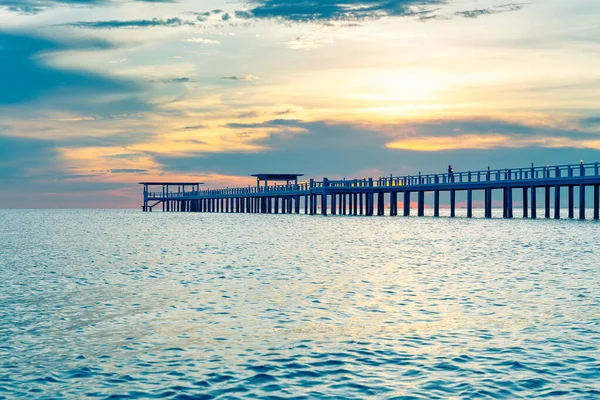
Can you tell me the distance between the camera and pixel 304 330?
14.1 metres

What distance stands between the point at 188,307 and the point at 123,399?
766cm

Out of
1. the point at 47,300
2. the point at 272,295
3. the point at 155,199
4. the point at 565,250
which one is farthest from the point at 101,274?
the point at 155,199

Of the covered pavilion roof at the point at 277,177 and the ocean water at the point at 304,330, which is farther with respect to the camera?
the covered pavilion roof at the point at 277,177

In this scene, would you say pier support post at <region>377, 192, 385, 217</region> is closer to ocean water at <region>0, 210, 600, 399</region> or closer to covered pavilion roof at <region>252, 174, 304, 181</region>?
covered pavilion roof at <region>252, 174, 304, 181</region>

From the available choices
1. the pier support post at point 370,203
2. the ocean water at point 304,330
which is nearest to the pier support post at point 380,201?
the pier support post at point 370,203

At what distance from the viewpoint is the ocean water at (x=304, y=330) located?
10.2 meters

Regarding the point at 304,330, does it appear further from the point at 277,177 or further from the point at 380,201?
the point at 277,177

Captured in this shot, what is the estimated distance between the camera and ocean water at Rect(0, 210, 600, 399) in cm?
1023

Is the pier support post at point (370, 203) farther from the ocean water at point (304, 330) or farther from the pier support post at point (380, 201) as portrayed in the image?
the ocean water at point (304, 330)

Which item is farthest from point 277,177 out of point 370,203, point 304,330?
point 304,330

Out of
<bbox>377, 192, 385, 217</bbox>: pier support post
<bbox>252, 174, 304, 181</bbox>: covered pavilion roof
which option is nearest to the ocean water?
<bbox>377, 192, 385, 217</bbox>: pier support post

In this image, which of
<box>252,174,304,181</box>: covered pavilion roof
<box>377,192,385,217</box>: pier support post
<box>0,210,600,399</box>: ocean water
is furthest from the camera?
<box>252,174,304,181</box>: covered pavilion roof

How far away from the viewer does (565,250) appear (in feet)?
107

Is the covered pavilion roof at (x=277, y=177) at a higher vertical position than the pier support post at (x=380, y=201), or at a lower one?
higher
